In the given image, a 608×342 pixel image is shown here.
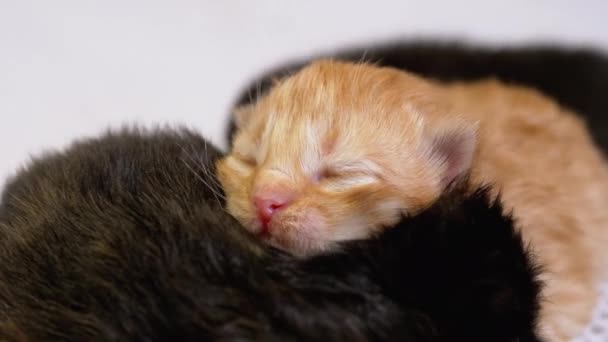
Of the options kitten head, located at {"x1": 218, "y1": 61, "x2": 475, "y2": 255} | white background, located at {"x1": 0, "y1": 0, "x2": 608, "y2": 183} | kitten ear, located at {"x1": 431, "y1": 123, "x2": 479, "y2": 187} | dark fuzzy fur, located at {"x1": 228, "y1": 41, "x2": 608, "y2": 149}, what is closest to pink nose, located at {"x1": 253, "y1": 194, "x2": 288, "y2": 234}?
kitten head, located at {"x1": 218, "y1": 61, "x2": 475, "y2": 255}

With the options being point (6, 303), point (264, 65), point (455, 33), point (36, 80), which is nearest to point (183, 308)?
point (6, 303)

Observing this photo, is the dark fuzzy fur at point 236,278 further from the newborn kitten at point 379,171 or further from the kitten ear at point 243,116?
the kitten ear at point 243,116

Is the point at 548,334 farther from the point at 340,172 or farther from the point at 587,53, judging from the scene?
the point at 587,53

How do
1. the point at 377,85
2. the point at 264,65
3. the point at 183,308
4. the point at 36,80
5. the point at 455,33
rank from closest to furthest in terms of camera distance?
the point at 183,308
the point at 377,85
the point at 36,80
the point at 264,65
the point at 455,33

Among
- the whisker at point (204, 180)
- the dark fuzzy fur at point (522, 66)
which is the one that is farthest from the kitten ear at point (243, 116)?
the dark fuzzy fur at point (522, 66)

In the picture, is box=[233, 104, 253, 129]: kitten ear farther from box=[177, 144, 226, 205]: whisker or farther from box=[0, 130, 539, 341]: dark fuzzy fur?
box=[0, 130, 539, 341]: dark fuzzy fur

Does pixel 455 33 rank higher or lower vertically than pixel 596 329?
higher

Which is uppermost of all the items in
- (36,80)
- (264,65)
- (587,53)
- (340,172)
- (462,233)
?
(587,53)
